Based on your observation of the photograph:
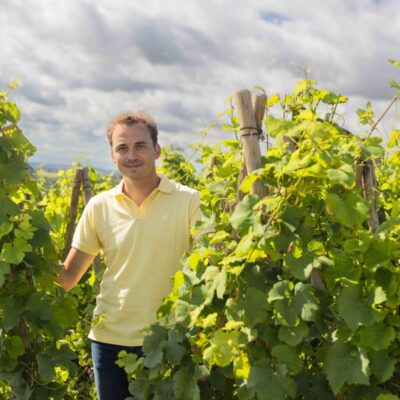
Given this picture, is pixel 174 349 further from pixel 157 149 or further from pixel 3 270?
pixel 157 149

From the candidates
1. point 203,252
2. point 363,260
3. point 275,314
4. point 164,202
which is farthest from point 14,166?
point 363,260

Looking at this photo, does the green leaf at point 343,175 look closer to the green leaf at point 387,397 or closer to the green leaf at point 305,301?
the green leaf at point 305,301

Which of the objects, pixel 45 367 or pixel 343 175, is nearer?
pixel 343 175

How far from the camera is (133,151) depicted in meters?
2.81

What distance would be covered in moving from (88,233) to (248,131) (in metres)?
1.24

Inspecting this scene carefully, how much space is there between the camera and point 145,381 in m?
2.35

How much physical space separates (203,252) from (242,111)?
509 millimetres

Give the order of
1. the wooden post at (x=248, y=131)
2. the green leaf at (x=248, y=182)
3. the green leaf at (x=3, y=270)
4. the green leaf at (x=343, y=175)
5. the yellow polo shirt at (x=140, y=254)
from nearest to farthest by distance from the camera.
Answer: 1. the green leaf at (x=343, y=175)
2. the green leaf at (x=248, y=182)
3. the wooden post at (x=248, y=131)
4. the green leaf at (x=3, y=270)
5. the yellow polo shirt at (x=140, y=254)

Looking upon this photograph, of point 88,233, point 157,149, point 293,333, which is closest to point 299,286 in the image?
point 293,333

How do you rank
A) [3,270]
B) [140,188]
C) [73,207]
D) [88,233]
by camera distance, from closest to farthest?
[3,270]
[140,188]
[88,233]
[73,207]

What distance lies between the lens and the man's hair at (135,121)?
288 centimetres

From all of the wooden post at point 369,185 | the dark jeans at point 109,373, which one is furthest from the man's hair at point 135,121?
the wooden post at point 369,185

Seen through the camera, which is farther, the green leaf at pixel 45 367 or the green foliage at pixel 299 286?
the green leaf at pixel 45 367

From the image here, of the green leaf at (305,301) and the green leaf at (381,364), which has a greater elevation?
the green leaf at (305,301)
